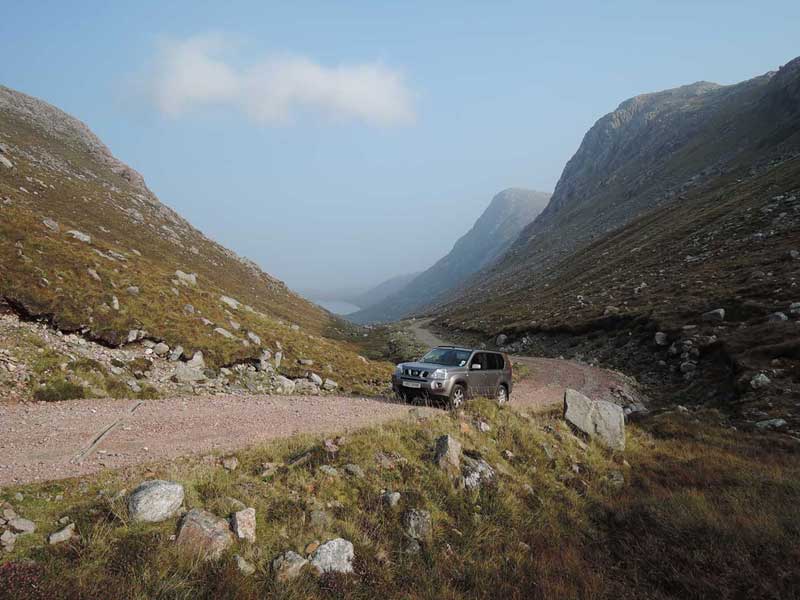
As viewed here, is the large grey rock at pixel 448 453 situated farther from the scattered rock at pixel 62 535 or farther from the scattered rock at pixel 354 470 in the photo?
the scattered rock at pixel 62 535

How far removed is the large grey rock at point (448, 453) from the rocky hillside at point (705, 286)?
11.6 m

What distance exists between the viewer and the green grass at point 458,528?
5.74 m

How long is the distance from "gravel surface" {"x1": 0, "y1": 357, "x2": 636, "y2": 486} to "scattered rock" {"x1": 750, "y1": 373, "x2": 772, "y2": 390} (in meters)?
8.54

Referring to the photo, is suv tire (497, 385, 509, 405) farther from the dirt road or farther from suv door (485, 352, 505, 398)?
the dirt road

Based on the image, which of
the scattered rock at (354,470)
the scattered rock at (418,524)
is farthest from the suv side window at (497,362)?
the scattered rock at (418,524)

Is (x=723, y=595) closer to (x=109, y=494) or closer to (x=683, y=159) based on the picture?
(x=109, y=494)

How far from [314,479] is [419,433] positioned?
10.9 feet

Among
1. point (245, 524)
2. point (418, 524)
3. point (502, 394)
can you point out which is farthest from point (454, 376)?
point (245, 524)

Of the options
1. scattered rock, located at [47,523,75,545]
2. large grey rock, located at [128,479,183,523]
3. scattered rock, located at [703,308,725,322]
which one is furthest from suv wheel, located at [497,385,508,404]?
scattered rock, located at [703,308,725,322]

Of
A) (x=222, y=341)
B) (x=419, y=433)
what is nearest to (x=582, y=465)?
(x=419, y=433)

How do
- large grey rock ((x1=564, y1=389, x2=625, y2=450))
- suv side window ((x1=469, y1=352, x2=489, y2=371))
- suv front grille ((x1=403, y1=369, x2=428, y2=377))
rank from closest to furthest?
large grey rock ((x1=564, y1=389, x2=625, y2=450))
suv front grille ((x1=403, y1=369, x2=428, y2=377))
suv side window ((x1=469, y1=352, x2=489, y2=371))

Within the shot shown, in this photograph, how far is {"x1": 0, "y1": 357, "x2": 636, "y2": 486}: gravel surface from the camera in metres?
8.63

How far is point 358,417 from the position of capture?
13.8 m

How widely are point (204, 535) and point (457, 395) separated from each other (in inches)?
420
